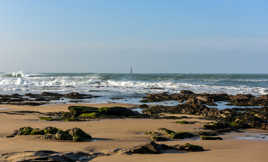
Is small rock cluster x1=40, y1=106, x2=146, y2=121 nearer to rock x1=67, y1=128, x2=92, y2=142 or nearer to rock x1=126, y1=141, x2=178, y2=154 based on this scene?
rock x1=67, y1=128, x2=92, y2=142

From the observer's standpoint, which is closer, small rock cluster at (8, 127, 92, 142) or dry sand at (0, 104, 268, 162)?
dry sand at (0, 104, 268, 162)

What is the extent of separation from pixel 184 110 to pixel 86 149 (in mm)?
9279

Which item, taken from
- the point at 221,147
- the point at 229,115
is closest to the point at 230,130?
the point at 221,147

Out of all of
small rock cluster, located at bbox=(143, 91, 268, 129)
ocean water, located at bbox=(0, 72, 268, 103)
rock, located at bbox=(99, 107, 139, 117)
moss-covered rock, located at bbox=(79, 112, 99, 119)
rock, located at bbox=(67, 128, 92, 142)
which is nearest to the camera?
rock, located at bbox=(67, 128, 92, 142)

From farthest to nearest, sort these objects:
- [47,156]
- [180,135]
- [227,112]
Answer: [227,112] < [180,135] < [47,156]

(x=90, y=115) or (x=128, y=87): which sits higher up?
(x=90, y=115)

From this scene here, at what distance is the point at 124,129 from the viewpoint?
9297mm

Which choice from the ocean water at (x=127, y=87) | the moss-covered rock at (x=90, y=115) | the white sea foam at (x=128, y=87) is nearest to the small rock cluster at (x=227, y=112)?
the moss-covered rock at (x=90, y=115)

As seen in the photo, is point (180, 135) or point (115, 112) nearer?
point (180, 135)

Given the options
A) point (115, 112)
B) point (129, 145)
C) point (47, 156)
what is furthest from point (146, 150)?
point (115, 112)

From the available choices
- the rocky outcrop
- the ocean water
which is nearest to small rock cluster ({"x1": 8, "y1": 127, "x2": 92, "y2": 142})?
the rocky outcrop

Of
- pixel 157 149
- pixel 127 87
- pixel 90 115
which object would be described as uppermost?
pixel 157 149

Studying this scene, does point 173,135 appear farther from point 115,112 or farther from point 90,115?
point 115,112

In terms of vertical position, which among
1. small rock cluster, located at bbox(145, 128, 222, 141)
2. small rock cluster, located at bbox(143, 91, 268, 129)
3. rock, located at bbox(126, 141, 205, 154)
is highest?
rock, located at bbox(126, 141, 205, 154)
